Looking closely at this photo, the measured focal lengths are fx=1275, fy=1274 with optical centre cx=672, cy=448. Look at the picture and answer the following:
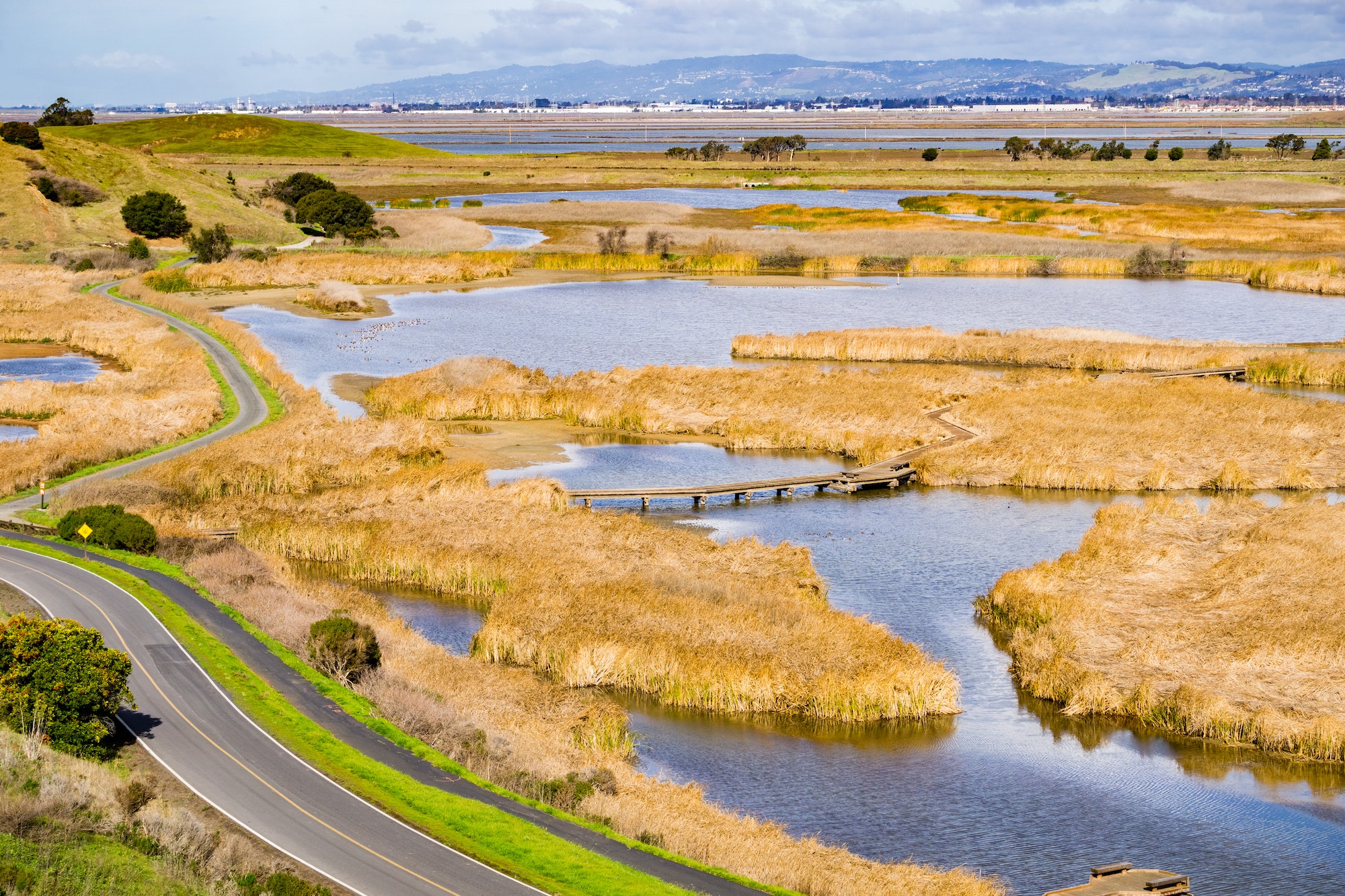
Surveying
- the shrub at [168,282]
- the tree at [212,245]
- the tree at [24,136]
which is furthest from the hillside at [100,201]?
the shrub at [168,282]

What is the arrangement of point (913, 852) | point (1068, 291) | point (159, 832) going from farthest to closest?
point (1068, 291) < point (913, 852) < point (159, 832)

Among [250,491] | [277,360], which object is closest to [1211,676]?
[250,491]

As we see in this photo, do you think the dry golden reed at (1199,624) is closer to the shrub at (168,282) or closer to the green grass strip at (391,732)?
the green grass strip at (391,732)

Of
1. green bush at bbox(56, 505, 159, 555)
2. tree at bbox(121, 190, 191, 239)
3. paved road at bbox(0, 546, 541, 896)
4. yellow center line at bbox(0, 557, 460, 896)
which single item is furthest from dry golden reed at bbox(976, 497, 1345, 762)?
tree at bbox(121, 190, 191, 239)

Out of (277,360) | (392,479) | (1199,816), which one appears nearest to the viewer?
(1199,816)

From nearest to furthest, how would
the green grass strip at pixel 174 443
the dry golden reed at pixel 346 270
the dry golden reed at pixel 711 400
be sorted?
the green grass strip at pixel 174 443, the dry golden reed at pixel 711 400, the dry golden reed at pixel 346 270

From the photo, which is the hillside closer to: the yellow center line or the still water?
the still water

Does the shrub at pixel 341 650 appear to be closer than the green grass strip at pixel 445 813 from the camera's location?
No

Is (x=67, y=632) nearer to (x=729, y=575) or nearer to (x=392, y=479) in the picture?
(x=729, y=575)
